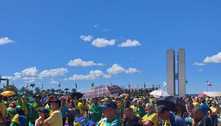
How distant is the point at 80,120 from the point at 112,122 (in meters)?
4.86

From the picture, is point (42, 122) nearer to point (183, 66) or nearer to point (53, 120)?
point (53, 120)

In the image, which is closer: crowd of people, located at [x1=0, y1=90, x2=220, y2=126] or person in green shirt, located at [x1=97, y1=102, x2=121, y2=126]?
crowd of people, located at [x1=0, y1=90, x2=220, y2=126]

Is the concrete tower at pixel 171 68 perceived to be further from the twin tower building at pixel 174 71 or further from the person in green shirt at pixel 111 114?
the person in green shirt at pixel 111 114

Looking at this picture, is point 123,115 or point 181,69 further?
point 181,69

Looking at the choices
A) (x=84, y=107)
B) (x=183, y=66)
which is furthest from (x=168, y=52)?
(x=84, y=107)

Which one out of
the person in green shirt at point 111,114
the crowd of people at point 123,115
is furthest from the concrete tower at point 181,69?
the person in green shirt at point 111,114

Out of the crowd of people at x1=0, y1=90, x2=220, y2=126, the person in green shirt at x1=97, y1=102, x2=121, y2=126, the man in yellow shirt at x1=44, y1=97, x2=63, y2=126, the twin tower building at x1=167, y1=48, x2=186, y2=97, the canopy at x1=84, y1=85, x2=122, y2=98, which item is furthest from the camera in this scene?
the twin tower building at x1=167, y1=48, x2=186, y2=97

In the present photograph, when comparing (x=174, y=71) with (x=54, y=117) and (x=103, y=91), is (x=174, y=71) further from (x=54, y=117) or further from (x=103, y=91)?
(x=54, y=117)

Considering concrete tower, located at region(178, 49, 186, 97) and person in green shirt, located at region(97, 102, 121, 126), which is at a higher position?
concrete tower, located at region(178, 49, 186, 97)

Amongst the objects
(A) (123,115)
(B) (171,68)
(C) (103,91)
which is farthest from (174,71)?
(A) (123,115)

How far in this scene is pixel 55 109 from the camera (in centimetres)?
1009

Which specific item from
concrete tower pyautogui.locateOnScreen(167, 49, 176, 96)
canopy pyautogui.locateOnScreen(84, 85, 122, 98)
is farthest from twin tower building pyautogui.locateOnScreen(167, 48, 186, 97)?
canopy pyautogui.locateOnScreen(84, 85, 122, 98)

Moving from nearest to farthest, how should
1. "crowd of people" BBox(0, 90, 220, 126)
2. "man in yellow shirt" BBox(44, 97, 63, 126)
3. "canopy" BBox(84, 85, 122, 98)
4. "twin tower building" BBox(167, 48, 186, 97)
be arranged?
1. "crowd of people" BBox(0, 90, 220, 126)
2. "man in yellow shirt" BBox(44, 97, 63, 126)
3. "canopy" BBox(84, 85, 122, 98)
4. "twin tower building" BBox(167, 48, 186, 97)

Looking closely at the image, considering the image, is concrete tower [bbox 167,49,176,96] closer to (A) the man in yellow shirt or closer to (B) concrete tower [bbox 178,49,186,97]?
(B) concrete tower [bbox 178,49,186,97]
